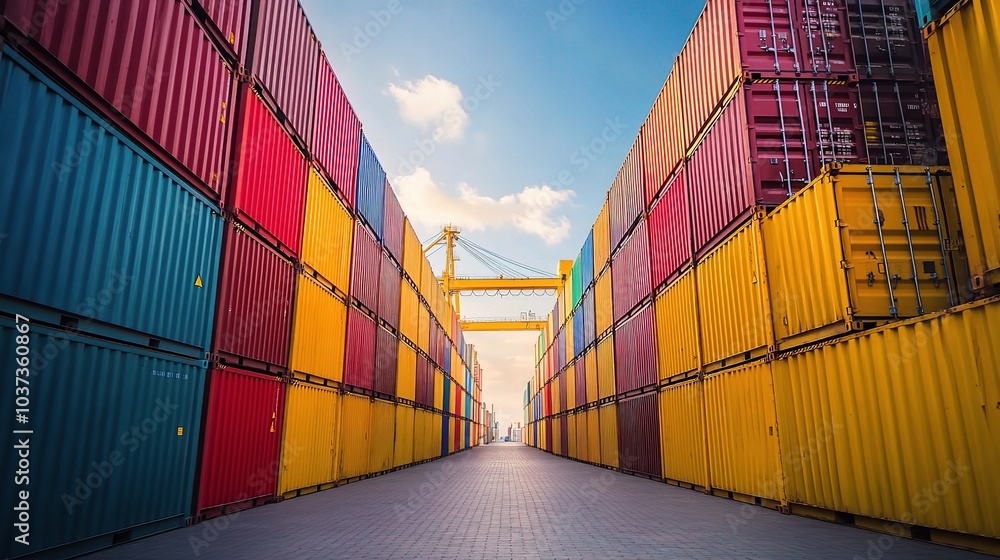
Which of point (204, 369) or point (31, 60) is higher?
point (31, 60)

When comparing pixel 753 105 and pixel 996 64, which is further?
pixel 753 105

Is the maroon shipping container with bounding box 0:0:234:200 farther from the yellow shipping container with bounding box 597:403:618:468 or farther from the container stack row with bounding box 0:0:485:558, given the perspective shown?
the yellow shipping container with bounding box 597:403:618:468

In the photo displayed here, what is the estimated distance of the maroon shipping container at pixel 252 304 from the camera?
31.2 feet

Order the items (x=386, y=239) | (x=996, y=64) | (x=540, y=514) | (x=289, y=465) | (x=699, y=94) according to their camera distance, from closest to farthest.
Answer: (x=996, y=64), (x=540, y=514), (x=289, y=465), (x=699, y=94), (x=386, y=239)

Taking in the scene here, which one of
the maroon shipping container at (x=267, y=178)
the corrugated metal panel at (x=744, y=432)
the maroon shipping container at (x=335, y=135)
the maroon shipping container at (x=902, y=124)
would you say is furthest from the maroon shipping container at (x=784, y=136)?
the maroon shipping container at (x=335, y=135)

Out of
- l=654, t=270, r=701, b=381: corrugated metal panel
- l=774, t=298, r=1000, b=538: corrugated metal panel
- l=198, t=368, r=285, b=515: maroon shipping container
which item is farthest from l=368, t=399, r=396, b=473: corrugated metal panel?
→ l=774, t=298, r=1000, b=538: corrugated metal panel

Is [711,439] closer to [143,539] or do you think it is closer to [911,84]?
[911,84]

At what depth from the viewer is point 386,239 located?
20.5 metres

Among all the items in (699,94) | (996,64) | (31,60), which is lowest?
(31,60)

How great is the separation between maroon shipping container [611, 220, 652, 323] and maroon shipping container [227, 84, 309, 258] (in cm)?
966

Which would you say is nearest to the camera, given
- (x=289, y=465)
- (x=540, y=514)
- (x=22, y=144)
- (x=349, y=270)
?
(x=22, y=144)

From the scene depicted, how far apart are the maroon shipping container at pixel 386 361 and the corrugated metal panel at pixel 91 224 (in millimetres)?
10638

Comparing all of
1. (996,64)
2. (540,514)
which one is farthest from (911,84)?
(540,514)

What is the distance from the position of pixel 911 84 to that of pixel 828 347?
654 centimetres
